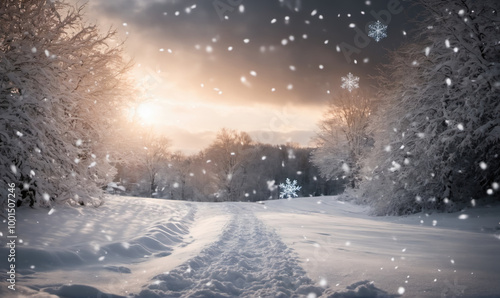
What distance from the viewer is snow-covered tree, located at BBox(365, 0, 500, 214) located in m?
9.51

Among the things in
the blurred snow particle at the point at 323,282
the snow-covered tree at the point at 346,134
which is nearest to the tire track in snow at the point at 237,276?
the blurred snow particle at the point at 323,282

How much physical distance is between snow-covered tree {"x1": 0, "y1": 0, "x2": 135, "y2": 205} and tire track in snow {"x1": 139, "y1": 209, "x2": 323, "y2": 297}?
5.08 metres

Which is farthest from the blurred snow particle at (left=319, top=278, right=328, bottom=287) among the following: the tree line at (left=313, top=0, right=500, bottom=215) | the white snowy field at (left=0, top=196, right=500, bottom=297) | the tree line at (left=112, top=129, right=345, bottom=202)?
the tree line at (left=112, top=129, right=345, bottom=202)

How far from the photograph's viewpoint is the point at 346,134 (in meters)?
28.3

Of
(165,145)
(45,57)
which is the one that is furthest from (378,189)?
(165,145)

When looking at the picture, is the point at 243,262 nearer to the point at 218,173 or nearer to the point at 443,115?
the point at 443,115

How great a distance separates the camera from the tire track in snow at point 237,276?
3.62 m

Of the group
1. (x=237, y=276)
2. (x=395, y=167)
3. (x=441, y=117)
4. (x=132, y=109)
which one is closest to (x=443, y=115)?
(x=441, y=117)

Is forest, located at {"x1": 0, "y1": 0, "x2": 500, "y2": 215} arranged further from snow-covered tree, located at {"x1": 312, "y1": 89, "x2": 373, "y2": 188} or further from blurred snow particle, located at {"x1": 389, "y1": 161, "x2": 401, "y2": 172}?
snow-covered tree, located at {"x1": 312, "y1": 89, "x2": 373, "y2": 188}

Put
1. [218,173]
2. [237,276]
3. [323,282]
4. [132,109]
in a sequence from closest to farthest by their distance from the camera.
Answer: [323,282]
[237,276]
[132,109]
[218,173]

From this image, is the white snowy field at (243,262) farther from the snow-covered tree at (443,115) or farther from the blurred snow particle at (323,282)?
the snow-covered tree at (443,115)

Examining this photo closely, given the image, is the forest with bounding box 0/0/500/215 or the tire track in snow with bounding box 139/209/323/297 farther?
the forest with bounding box 0/0/500/215

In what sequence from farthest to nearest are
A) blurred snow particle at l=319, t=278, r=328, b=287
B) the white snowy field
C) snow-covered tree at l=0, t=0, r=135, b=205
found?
1. snow-covered tree at l=0, t=0, r=135, b=205
2. blurred snow particle at l=319, t=278, r=328, b=287
3. the white snowy field

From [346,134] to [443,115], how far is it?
1738cm
